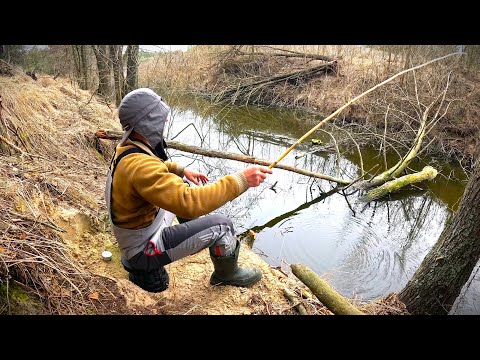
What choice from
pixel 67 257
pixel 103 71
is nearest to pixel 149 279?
pixel 67 257

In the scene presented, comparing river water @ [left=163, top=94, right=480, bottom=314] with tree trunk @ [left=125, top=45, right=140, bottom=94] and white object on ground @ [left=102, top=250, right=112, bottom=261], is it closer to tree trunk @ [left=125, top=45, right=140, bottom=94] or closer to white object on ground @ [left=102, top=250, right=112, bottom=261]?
tree trunk @ [left=125, top=45, right=140, bottom=94]

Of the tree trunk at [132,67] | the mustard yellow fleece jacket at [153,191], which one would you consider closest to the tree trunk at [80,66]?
the tree trunk at [132,67]

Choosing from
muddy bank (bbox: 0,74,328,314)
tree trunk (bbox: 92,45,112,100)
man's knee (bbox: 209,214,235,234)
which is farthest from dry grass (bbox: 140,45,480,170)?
man's knee (bbox: 209,214,235,234)

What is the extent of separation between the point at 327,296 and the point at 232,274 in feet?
2.40

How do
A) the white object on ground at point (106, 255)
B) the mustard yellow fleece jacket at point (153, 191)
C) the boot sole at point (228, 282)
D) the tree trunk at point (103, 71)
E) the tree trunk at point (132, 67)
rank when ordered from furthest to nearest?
the tree trunk at point (132, 67), the tree trunk at point (103, 71), the white object on ground at point (106, 255), the boot sole at point (228, 282), the mustard yellow fleece jacket at point (153, 191)

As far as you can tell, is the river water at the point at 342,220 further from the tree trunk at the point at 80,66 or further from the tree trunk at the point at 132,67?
the tree trunk at the point at 80,66

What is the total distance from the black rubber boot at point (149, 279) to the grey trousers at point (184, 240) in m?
0.07

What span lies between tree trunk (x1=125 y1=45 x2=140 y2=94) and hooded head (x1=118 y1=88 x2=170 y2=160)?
6290 mm

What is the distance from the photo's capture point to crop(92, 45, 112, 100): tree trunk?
23.5 feet

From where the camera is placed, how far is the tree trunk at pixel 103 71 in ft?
23.5

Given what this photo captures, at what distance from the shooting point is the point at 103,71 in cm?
768

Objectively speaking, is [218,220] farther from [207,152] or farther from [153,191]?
[207,152]
